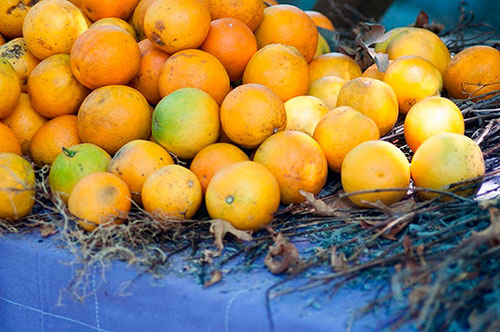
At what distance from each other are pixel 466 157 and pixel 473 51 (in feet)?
2.61

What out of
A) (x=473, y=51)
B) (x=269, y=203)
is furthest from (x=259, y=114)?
(x=473, y=51)

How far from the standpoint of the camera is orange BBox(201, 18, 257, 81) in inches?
76.5

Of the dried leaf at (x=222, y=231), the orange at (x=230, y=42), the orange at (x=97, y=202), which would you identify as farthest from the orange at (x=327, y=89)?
the orange at (x=97, y=202)

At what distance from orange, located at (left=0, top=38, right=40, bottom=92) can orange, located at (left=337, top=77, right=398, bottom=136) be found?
1.23 m

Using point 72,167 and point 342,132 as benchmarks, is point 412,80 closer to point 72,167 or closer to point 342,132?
point 342,132

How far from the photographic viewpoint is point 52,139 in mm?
1867

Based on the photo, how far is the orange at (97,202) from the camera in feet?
4.78

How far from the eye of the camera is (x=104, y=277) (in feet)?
4.37

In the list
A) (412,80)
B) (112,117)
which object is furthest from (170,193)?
(412,80)

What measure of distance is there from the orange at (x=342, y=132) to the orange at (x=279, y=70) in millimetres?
249

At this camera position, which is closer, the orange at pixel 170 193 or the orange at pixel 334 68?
the orange at pixel 170 193

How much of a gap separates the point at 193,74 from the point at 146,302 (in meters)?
0.84

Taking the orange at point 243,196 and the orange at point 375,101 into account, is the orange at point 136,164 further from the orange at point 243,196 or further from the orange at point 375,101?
the orange at point 375,101

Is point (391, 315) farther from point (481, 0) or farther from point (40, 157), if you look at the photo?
point (481, 0)
